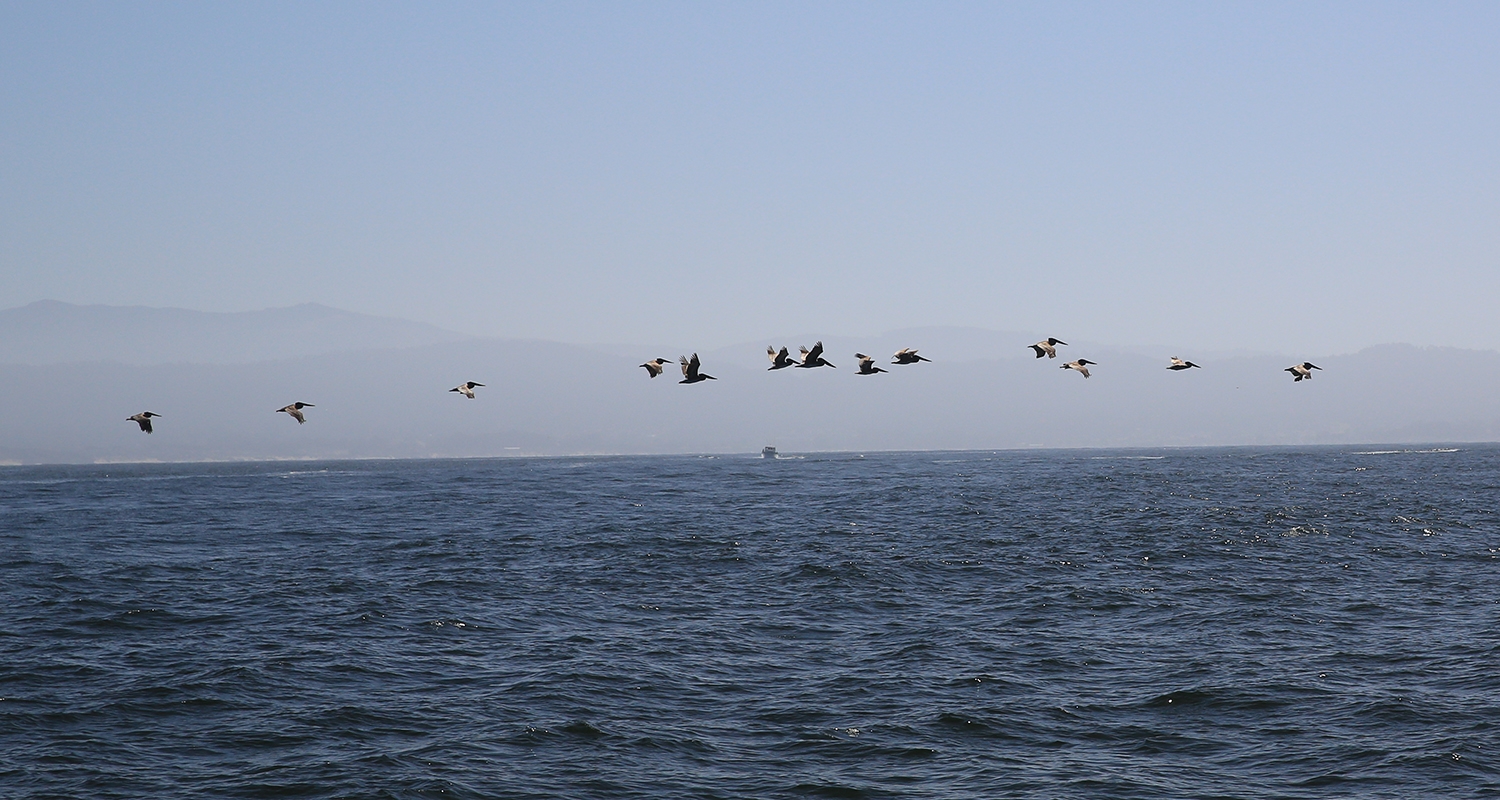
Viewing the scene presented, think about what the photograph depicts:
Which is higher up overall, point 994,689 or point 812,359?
point 812,359

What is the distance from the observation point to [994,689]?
27172 millimetres

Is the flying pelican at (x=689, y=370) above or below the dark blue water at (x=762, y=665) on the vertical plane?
above

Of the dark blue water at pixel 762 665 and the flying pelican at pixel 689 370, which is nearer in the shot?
the dark blue water at pixel 762 665

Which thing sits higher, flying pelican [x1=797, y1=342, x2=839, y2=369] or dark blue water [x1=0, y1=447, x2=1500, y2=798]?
flying pelican [x1=797, y1=342, x2=839, y2=369]

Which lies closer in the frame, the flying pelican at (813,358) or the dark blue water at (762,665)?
the dark blue water at (762,665)

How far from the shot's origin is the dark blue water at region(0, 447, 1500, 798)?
854 inches

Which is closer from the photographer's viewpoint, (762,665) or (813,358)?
(762,665)

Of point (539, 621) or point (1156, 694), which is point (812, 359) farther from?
point (1156, 694)

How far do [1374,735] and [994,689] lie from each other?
7.68 meters

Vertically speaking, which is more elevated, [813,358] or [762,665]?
[813,358]

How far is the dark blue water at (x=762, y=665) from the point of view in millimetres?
21688

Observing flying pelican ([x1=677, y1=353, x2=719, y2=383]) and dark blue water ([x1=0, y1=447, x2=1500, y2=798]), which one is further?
flying pelican ([x1=677, y1=353, x2=719, y2=383])

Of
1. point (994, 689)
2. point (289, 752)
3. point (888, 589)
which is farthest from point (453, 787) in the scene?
point (888, 589)

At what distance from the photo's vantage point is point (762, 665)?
1177 inches
